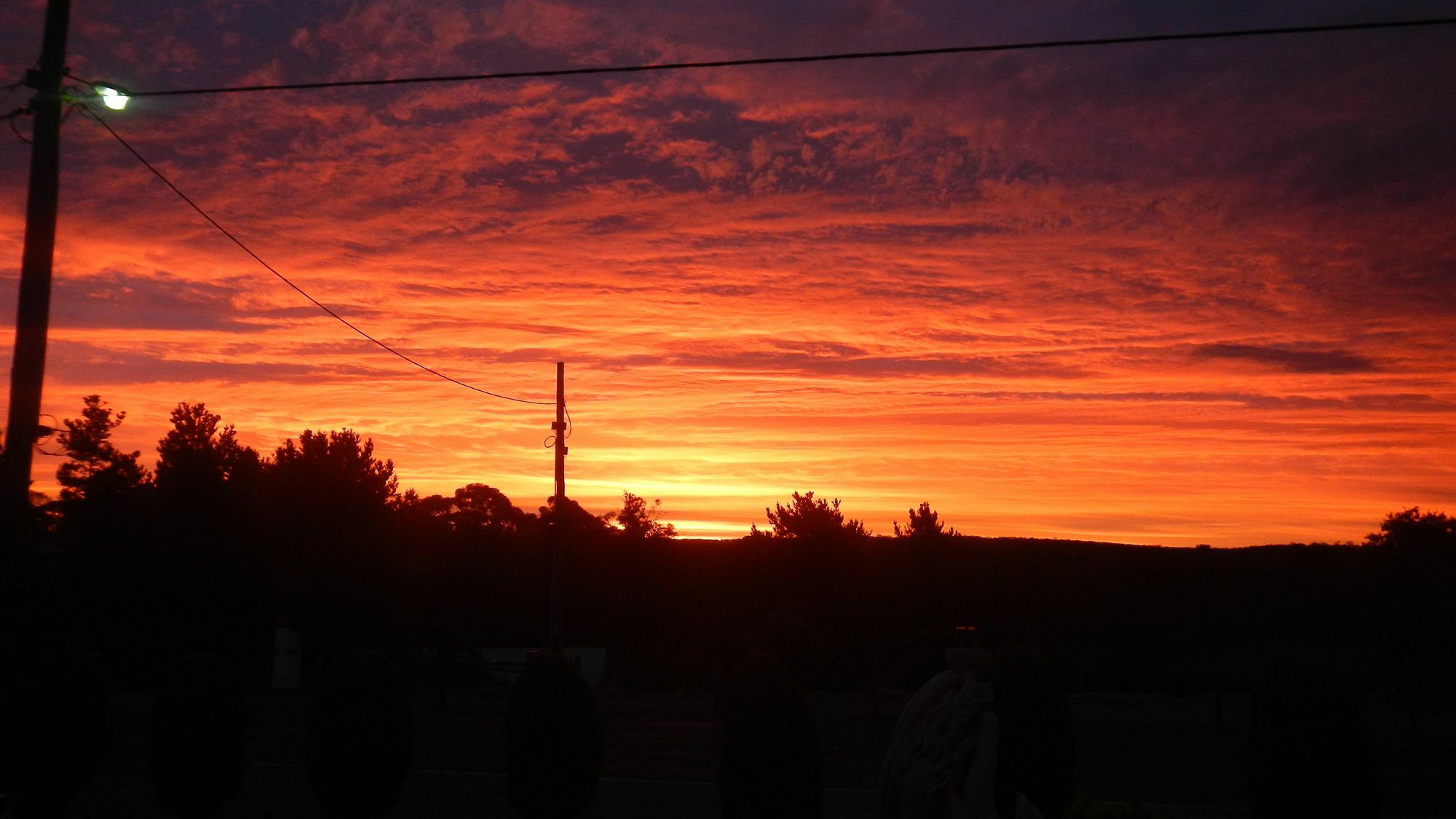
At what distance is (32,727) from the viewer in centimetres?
1227

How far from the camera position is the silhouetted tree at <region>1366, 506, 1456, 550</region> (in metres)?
46.6

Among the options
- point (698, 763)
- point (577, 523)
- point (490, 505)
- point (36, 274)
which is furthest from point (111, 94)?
point (490, 505)

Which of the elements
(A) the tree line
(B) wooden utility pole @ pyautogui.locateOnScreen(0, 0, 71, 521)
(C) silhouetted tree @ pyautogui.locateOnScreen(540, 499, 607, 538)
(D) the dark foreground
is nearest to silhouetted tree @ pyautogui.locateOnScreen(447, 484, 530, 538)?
(C) silhouetted tree @ pyautogui.locateOnScreen(540, 499, 607, 538)

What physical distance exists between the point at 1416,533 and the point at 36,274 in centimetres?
5112

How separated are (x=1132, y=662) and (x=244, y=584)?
40.7 m

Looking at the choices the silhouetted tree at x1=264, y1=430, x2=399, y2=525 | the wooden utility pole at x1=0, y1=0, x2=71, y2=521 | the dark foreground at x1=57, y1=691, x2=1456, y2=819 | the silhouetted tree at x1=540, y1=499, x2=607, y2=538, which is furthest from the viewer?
the silhouetted tree at x1=540, y1=499, x2=607, y2=538

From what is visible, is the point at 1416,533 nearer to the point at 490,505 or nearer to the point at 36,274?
the point at 36,274

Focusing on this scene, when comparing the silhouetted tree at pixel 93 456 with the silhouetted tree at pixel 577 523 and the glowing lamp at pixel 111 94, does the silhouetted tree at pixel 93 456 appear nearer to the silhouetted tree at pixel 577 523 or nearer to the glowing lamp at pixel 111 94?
the silhouetted tree at pixel 577 523

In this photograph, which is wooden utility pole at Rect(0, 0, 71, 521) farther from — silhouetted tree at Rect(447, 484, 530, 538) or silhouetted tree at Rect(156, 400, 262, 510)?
silhouetted tree at Rect(447, 484, 530, 538)

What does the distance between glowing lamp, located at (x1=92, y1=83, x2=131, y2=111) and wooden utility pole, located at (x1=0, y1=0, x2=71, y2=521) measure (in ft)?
1.73

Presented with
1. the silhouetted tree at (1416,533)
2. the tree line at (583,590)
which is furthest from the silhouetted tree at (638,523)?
the silhouetted tree at (1416,533)

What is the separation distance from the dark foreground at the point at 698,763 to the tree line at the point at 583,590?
3.27m

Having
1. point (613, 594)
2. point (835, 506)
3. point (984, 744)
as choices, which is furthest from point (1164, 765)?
point (613, 594)

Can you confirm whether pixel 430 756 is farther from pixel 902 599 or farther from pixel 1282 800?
pixel 902 599
